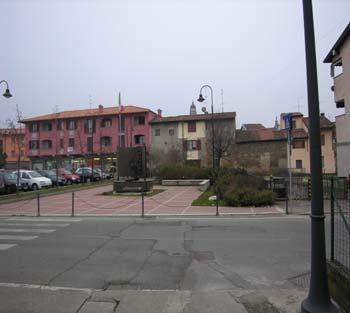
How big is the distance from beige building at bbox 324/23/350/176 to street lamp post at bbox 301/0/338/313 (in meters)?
22.2

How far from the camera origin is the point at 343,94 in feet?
85.9

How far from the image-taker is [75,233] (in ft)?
38.3

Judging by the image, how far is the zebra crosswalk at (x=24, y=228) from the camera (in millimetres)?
10528

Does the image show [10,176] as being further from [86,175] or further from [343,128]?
[343,128]

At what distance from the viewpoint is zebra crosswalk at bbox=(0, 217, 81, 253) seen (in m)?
10.5

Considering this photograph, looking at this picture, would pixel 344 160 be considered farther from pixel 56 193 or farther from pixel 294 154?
pixel 294 154

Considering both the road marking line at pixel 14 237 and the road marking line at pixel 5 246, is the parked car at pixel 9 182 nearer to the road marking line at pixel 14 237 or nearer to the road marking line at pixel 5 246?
the road marking line at pixel 14 237

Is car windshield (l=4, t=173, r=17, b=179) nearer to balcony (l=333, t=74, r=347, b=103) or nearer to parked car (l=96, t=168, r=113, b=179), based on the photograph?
parked car (l=96, t=168, r=113, b=179)

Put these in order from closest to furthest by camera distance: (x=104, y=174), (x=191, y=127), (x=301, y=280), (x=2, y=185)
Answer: (x=301, y=280) → (x=2, y=185) → (x=104, y=174) → (x=191, y=127)

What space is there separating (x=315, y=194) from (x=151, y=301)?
9.09 ft

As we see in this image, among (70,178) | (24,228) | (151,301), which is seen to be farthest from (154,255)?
(70,178)

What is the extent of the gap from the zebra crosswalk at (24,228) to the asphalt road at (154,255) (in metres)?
0.03

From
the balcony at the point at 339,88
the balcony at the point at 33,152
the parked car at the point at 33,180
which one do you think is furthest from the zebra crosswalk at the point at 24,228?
the balcony at the point at 33,152

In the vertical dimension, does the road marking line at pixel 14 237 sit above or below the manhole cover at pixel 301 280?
above
